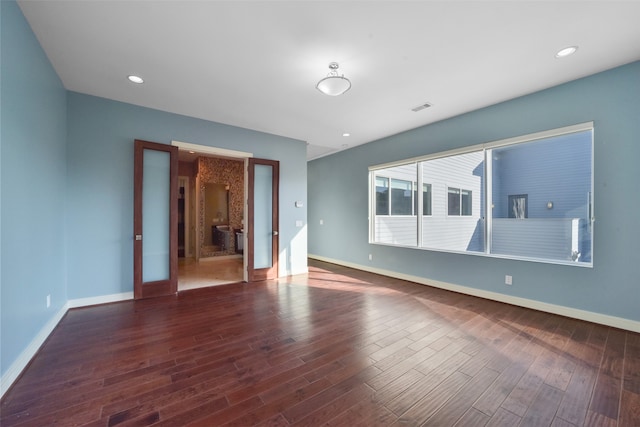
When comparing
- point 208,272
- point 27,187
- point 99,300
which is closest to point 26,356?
point 27,187

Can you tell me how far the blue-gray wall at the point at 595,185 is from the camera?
2826 mm

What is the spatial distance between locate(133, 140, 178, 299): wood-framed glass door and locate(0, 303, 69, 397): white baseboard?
1.03m

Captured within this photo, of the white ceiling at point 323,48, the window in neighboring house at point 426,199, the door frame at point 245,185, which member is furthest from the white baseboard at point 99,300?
the window in neighboring house at point 426,199

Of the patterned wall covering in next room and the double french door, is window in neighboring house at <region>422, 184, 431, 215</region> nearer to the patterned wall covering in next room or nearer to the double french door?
the double french door

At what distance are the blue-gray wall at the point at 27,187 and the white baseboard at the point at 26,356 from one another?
51mm

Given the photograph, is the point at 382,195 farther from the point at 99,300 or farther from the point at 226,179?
the point at 99,300

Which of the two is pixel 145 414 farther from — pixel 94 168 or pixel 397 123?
pixel 397 123

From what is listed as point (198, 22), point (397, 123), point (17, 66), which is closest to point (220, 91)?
point (198, 22)

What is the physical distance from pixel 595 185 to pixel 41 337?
20.7ft

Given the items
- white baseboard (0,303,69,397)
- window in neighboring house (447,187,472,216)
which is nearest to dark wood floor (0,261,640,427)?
white baseboard (0,303,69,397)

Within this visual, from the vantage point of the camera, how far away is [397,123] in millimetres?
4668

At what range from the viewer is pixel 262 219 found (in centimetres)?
511

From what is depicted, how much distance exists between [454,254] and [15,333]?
5.29 meters

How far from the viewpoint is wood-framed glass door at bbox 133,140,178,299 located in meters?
3.78
